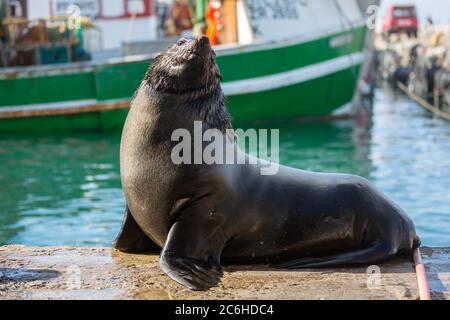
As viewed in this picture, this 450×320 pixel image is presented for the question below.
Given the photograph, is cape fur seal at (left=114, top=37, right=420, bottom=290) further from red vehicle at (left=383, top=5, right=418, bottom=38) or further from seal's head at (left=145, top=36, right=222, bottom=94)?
red vehicle at (left=383, top=5, right=418, bottom=38)

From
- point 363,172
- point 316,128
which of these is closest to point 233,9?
point 316,128

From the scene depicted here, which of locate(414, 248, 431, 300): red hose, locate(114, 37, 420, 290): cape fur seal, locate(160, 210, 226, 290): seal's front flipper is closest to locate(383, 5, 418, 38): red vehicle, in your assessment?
locate(114, 37, 420, 290): cape fur seal

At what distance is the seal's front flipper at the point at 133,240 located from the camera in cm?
416

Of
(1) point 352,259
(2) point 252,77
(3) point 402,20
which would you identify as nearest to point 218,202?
(1) point 352,259

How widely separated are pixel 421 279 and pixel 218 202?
3.41 feet

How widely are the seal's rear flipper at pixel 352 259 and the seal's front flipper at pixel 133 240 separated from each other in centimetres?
74

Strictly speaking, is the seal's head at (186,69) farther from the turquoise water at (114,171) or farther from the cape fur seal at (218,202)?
the turquoise water at (114,171)

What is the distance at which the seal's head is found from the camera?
3.80 metres

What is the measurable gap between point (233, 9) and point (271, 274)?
1337 centimetres

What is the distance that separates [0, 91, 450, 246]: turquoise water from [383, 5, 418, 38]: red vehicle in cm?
2911

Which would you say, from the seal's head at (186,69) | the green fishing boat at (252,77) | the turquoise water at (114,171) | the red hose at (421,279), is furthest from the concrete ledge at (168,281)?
the green fishing boat at (252,77)

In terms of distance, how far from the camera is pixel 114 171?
10.9 meters

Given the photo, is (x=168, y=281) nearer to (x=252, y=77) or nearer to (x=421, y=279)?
(x=421, y=279)

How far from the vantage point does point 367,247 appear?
13.2 ft
